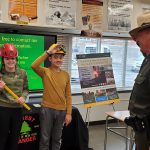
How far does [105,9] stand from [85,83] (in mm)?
1240

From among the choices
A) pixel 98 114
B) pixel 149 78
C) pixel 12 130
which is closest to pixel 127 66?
pixel 98 114

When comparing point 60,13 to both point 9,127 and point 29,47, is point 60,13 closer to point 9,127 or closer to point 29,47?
point 29,47

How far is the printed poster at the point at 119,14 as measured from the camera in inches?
163

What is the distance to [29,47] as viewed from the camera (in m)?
3.61

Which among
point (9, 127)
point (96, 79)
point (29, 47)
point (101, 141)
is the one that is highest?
point (29, 47)

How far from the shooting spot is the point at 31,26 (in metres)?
3.43

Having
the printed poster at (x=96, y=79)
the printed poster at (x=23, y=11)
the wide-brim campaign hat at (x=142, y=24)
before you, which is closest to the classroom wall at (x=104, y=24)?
the printed poster at (x=23, y=11)

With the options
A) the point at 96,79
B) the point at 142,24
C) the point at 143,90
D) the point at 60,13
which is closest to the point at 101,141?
the point at 96,79

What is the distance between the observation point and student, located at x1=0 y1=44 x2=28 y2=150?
2572 millimetres

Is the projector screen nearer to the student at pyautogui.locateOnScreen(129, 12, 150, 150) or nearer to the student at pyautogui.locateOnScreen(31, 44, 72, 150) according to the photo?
the student at pyautogui.locateOnScreen(31, 44, 72, 150)

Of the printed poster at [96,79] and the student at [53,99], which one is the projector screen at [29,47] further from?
the student at [53,99]

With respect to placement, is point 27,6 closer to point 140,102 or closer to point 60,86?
point 60,86

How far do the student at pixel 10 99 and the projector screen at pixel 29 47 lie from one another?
848 mm

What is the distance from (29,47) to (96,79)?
1.02 meters
